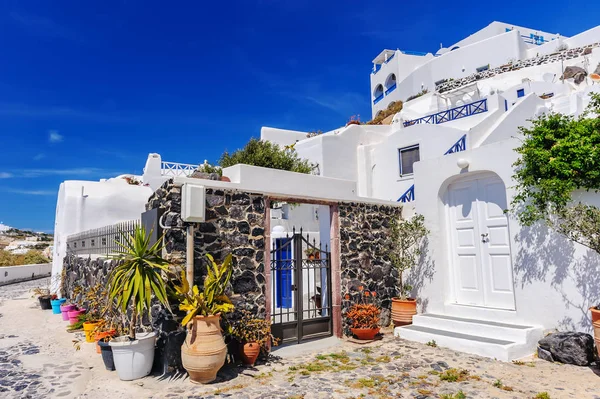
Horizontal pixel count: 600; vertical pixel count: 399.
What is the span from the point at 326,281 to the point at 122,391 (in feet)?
13.8

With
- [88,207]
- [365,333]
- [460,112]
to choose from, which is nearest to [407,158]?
[460,112]

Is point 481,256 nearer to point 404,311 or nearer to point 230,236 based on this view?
point 404,311

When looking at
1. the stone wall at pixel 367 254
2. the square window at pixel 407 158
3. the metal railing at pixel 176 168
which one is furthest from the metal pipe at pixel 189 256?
the metal railing at pixel 176 168

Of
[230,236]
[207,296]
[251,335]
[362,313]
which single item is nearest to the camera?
[207,296]

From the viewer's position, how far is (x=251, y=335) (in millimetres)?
5980

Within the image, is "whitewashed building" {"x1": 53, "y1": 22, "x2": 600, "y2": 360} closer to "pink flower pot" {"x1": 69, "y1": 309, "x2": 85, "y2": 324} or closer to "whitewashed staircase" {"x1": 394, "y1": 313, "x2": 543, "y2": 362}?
"whitewashed staircase" {"x1": 394, "y1": 313, "x2": 543, "y2": 362}

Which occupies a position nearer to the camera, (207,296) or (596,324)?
(596,324)

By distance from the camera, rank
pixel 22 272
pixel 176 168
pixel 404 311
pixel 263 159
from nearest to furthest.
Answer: pixel 404 311, pixel 263 159, pixel 176 168, pixel 22 272

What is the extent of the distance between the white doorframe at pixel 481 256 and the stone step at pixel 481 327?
47 centimetres

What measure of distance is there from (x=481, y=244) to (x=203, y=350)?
5.54 m

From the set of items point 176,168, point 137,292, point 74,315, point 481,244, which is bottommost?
point 74,315

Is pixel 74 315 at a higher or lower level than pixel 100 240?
lower

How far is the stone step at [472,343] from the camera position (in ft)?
19.5

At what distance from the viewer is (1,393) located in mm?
4812
